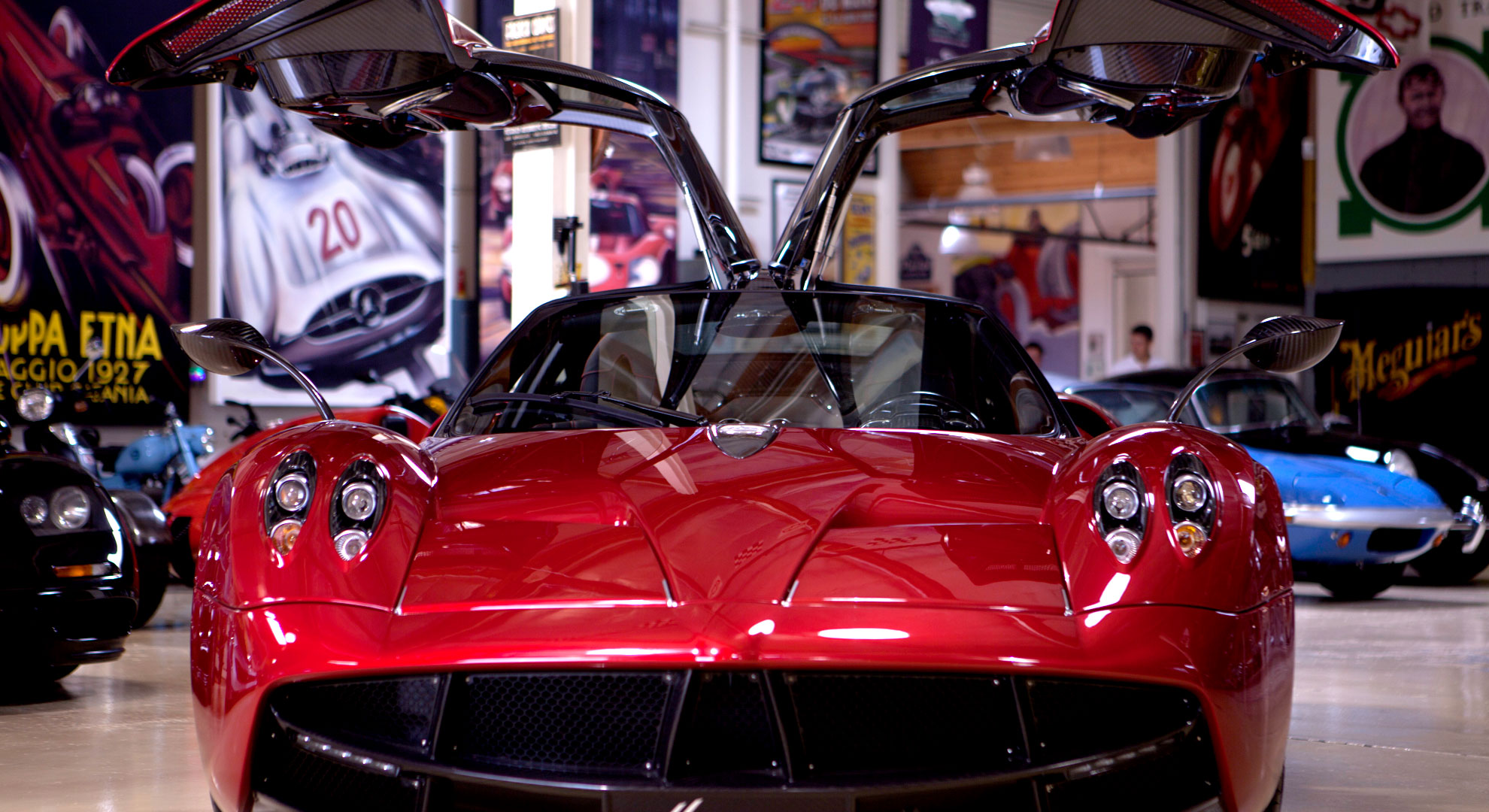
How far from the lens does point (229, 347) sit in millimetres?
2545

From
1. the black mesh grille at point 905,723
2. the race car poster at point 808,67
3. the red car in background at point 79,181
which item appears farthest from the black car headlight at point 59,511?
the race car poster at point 808,67

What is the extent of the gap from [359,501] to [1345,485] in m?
6.31

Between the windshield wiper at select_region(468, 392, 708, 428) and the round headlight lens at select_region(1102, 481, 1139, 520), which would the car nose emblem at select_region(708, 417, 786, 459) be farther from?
the round headlight lens at select_region(1102, 481, 1139, 520)

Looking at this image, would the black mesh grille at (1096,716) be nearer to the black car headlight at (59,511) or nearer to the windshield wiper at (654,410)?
the windshield wiper at (654,410)

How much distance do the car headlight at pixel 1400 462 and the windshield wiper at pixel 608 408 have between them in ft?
20.4

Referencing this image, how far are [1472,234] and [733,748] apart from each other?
545 inches

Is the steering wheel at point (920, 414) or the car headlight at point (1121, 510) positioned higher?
the steering wheel at point (920, 414)

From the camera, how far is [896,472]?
213cm

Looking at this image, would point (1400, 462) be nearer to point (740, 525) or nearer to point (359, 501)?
point (740, 525)

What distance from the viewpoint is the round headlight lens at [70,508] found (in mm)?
4020

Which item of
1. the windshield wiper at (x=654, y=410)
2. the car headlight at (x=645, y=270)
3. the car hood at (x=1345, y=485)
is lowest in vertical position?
the car hood at (x=1345, y=485)

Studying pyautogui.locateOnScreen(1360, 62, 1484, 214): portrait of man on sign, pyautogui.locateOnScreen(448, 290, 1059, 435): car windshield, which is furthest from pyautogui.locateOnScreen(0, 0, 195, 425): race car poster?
pyautogui.locateOnScreen(1360, 62, 1484, 214): portrait of man on sign

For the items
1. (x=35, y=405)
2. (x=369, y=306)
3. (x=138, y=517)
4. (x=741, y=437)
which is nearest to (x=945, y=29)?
(x=369, y=306)

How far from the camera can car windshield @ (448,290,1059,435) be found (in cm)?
261
